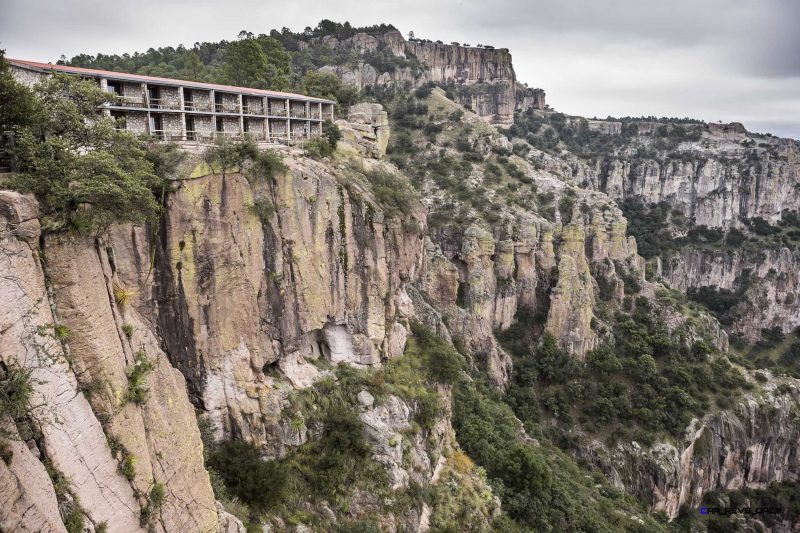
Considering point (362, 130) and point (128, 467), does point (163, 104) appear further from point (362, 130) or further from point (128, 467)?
point (128, 467)

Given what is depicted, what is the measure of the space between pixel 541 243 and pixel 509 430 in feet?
99.9

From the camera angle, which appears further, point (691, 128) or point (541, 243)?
point (691, 128)

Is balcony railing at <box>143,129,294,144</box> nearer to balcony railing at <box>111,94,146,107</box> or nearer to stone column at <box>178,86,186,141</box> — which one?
stone column at <box>178,86,186,141</box>

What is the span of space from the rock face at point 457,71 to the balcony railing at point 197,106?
80.3 m

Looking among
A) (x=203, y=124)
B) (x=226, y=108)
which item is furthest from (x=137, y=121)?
(x=226, y=108)

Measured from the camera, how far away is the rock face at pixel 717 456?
52.5 meters

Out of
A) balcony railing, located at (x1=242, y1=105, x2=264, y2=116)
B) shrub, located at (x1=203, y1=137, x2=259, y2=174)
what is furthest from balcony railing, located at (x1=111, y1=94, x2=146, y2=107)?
balcony railing, located at (x1=242, y1=105, x2=264, y2=116)

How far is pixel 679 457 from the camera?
5375cm

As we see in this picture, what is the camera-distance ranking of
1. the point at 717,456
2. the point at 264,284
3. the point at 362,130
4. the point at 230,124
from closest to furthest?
the point at 264,284 < the point at 230,124 < the point at 362,130 < the point at 717,456

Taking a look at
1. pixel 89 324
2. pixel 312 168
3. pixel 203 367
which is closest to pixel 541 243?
pixel 312 168

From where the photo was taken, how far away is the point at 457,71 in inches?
5581

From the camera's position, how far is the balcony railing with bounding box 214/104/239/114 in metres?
30.9

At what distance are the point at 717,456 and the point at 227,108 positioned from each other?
6311 cm

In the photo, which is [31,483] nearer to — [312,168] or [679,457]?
[312,168]
